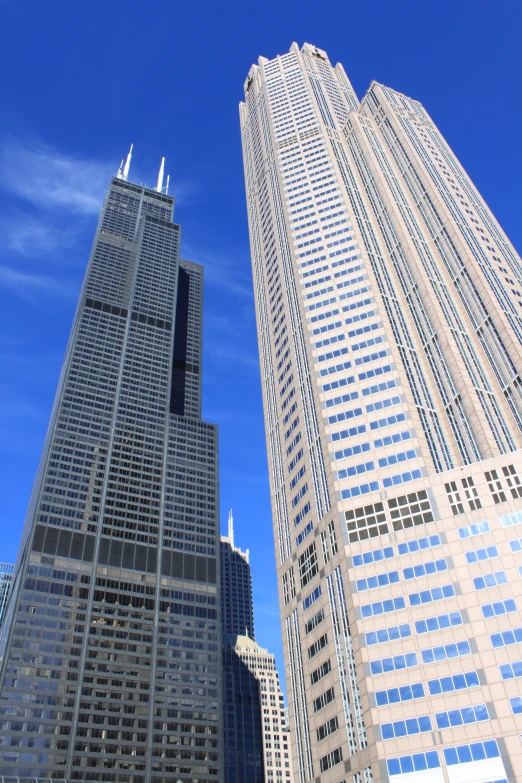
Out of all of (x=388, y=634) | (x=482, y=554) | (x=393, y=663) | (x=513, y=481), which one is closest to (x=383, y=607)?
(x=388, y=634)

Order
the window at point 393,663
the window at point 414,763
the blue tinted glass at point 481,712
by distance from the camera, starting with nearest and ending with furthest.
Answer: the window at point 414,763, the blue tinted glass at point 481,712, the window at point 393,663

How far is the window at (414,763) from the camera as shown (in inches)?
2950

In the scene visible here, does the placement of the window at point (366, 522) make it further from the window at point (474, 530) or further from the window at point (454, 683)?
the window at point (454, 683)

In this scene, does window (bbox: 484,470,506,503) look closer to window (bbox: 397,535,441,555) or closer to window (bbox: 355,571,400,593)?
window (bbox: 397,535,441,555)

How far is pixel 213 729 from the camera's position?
185 metres

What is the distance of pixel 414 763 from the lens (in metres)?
75.6

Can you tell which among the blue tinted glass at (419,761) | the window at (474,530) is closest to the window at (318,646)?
the blue tinted glass at (419,761)

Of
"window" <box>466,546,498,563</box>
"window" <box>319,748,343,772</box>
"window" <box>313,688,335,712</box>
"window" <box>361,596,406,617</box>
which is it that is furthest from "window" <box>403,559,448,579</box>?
"window" <box>319,748,343,772</box>

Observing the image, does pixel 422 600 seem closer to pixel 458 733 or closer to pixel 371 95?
pixel 458 733

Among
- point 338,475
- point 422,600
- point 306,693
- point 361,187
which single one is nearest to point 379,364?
point 338,475

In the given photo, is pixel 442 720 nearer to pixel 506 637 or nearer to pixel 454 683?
pixel 454 683

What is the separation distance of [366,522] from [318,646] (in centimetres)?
1897

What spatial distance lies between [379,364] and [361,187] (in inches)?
2527

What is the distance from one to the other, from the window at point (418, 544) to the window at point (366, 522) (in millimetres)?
3718
